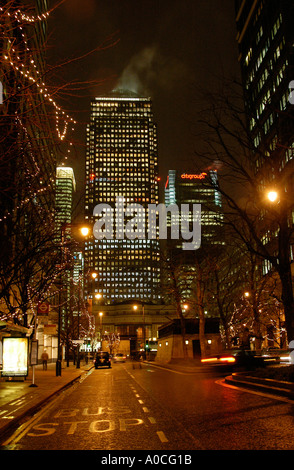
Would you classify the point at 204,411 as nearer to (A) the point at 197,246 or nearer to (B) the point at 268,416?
(B) the point at 268,416

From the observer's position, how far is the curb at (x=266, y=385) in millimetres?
13586

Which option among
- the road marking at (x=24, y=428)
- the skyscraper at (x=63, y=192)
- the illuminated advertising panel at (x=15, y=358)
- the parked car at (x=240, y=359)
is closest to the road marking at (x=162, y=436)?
the road marking at (x=24, y=428)

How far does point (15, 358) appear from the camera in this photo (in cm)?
2209

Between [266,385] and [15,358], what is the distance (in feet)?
41.4

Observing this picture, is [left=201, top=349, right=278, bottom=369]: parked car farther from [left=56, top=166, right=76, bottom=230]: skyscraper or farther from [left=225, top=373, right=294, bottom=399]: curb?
[left=56, top=166, right=76, bottom=230]: skyscraper

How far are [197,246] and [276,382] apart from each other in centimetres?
2726

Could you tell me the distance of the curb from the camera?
535 inches

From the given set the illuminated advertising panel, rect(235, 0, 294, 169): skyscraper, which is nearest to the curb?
the illuminated advertising panel

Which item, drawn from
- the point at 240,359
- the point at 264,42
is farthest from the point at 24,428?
the point at 264,42

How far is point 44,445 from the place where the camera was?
791 cm

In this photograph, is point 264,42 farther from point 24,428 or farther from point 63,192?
point 24,428

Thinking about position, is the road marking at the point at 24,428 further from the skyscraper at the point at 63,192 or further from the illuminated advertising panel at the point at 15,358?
the illuminated advertising panel at the point at 15,358

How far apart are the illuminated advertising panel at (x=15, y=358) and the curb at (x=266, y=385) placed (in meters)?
10.1

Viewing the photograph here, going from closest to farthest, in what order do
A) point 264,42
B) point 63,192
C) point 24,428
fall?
point 24,428
point 63,192
point 264,42
